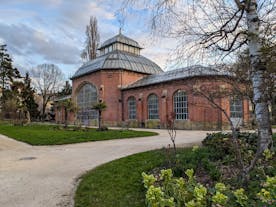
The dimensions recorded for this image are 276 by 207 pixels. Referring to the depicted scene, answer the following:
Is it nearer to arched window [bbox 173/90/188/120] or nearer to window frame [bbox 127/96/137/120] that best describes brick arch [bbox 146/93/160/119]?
window frame [bbox 127/96/137/120]

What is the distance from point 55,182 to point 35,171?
61.3 inches

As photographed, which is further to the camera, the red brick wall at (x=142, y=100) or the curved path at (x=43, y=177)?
the red brick wall at (x=142, y=100)

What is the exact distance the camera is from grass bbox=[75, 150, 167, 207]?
4453mm

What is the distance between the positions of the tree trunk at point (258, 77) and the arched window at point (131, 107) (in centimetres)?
2829

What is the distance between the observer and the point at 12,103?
40969 millimetres

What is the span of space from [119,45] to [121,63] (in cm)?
658

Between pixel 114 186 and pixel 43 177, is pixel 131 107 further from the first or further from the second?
pixel 114 186

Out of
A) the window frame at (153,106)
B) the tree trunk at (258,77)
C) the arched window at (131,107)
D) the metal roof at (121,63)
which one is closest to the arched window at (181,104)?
the window frame at (153,106)

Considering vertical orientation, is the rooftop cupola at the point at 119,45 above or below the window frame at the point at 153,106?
above

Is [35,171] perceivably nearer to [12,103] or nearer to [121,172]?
[121,172]

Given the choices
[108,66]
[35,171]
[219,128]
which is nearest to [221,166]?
[35,171]

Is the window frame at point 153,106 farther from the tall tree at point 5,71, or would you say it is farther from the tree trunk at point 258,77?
the tall tree at point 5,71

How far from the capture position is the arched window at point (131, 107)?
3431 centimetres

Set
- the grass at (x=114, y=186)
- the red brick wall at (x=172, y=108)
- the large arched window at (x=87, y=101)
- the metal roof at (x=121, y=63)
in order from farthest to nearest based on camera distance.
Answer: the large arched window at (x=87, y=101) → the metal roof at (x=121, y=63) → the red brick wall at (x=172, y=108) → the grass at (x=114, y=186)
